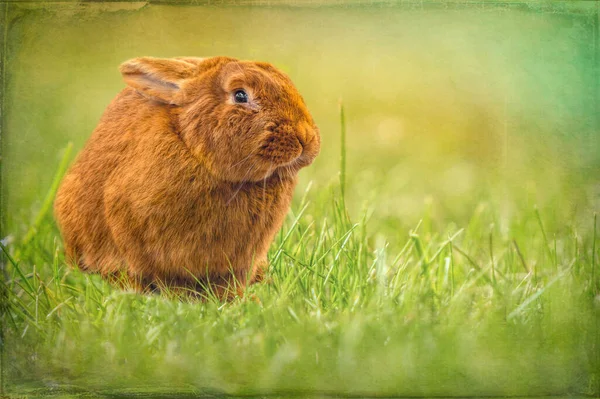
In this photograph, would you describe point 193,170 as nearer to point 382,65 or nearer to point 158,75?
point 158,75

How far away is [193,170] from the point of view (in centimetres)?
288

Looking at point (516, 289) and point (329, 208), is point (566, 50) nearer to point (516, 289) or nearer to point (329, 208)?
point (516, 289)

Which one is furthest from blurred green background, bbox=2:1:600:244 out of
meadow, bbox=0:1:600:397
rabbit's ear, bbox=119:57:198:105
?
rabbit's ear, bbox=119:57:198:105

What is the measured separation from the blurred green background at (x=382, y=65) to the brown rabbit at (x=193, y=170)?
194 mm

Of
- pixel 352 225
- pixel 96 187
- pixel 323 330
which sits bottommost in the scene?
pixel 323 330

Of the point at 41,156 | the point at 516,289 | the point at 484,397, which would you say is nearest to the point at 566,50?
the point at 516,289

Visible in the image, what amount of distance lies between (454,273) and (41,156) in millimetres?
1770

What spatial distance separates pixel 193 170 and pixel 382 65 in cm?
89

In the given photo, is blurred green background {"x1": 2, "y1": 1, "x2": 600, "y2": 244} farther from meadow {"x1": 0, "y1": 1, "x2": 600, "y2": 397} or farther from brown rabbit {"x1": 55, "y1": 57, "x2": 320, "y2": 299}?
brown rabbit {"x1": 55, "y1": 57, "x2": 320, "y2": 299}

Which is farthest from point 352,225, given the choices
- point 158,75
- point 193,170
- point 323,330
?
point 158,75

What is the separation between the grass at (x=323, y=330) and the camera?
2.85 m

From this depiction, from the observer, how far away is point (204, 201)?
114 inches

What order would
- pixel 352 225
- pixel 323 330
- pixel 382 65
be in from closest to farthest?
1. pixel 323 330
2. pixel 382 65
3. pixel 352 225

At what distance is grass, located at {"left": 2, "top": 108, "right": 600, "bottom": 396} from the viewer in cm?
285
